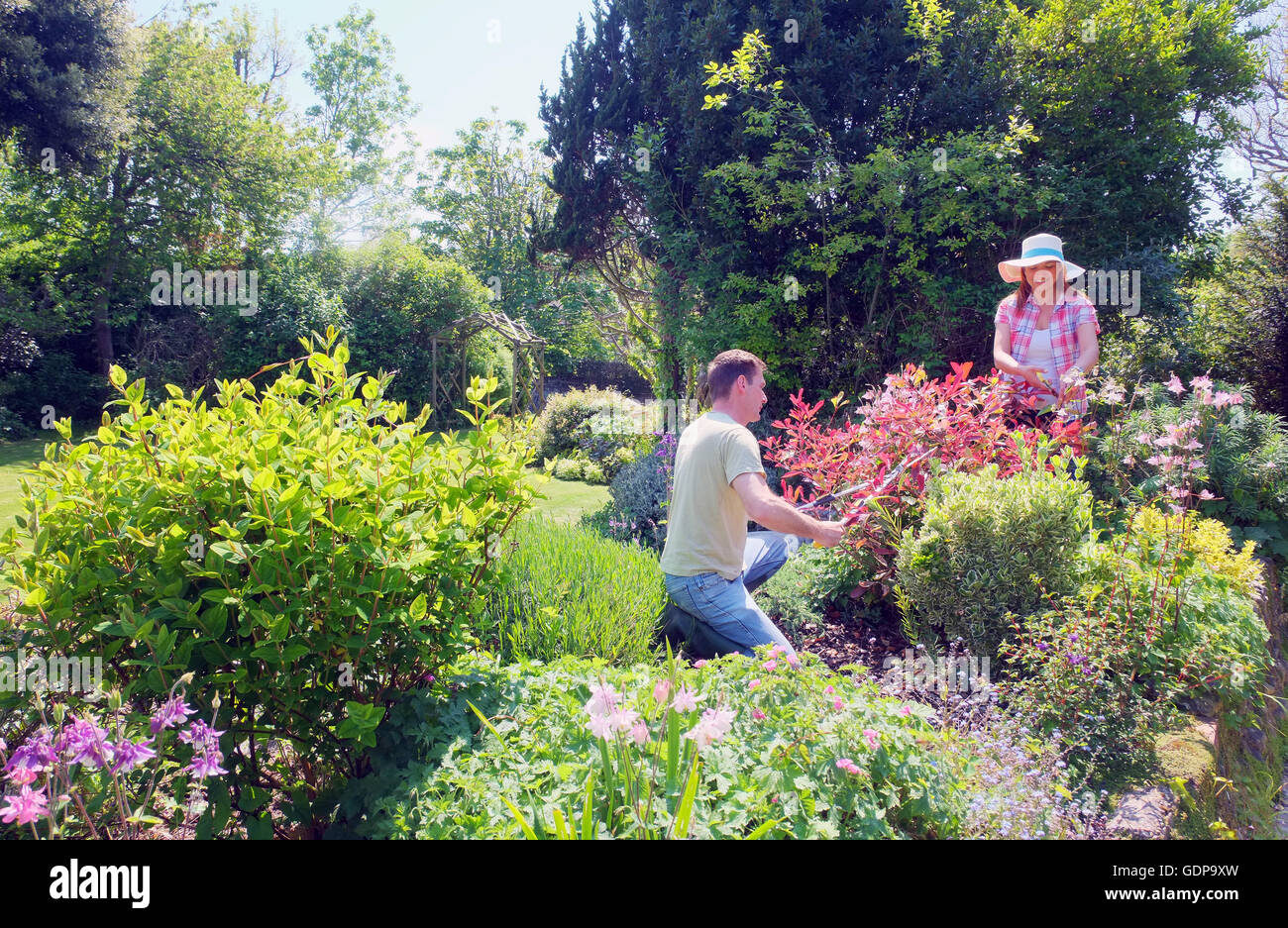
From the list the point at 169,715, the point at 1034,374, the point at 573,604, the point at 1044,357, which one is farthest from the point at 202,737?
the point at 1044,357

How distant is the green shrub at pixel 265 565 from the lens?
1801 mm

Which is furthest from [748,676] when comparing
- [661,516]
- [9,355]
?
[9,355]

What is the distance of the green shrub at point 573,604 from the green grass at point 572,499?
4165 millimetres

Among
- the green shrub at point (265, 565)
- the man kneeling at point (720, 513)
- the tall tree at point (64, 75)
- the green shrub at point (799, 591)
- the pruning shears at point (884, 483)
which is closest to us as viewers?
the green shrub at point (265, 565)

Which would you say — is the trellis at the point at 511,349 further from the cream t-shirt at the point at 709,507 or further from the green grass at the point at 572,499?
the cream t-shirt at the point at 709,507

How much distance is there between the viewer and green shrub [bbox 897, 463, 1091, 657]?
2.94 m

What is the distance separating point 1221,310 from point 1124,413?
4.65 metres

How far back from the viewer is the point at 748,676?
2.09 meters

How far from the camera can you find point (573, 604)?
2.98 metres

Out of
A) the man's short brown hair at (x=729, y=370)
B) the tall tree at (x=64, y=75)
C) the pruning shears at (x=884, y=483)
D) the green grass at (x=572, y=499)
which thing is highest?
the tall tree at (x=64, y=75)

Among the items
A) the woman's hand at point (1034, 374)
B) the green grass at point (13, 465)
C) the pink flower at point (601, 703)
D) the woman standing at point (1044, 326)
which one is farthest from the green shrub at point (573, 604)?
the green grass at point (13, 465)

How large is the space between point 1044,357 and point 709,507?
278 cm

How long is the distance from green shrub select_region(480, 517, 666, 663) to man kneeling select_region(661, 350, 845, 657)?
22cm

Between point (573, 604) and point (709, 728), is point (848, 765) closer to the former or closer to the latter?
point (709, 728)
